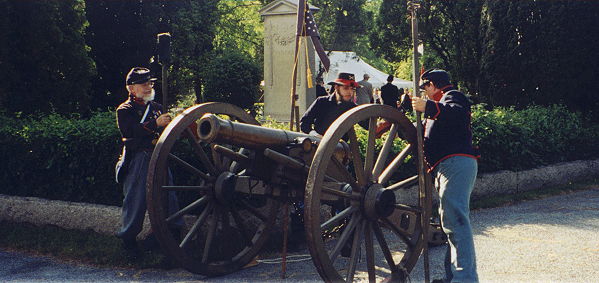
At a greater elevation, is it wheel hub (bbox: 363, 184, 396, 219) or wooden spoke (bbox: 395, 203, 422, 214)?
wheel hub (bbox: 363, 184, 396, 219)

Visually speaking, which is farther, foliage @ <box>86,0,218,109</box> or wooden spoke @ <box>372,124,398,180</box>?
foliage @ <box>86,0,218,109</box>

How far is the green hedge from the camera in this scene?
7391mm

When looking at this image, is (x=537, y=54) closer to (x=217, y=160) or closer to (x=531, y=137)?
(x=531, y=137)

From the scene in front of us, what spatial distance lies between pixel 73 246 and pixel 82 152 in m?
1.17

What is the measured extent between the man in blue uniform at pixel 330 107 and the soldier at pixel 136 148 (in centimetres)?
156

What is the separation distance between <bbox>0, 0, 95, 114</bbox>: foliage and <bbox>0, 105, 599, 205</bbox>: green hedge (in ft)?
2.02

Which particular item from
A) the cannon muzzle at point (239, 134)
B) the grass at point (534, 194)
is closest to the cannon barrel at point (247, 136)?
the cannon muzzle at point (239, 134)

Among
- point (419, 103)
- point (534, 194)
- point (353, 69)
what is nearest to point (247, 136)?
point (419, 103)

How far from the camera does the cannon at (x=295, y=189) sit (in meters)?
4.79

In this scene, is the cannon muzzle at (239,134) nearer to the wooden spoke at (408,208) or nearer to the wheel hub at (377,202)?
the wheel hub at (377,202)

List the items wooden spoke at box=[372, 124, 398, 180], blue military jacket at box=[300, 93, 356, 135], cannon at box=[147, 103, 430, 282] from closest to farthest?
cannon at box=[147, 103, 430, 282] → wooden spoke at box=[372, 124, 398, 180] → blue military jacket at box=[300, 93, 356, 135]

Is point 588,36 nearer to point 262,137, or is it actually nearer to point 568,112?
point 568,112

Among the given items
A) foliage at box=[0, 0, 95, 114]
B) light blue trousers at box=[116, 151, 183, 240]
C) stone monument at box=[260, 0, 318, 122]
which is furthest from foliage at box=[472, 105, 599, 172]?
stone monument at box=[260, 0, 318, 122]

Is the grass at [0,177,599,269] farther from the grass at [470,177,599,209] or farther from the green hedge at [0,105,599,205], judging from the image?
the grass at [470,177,599,209]
